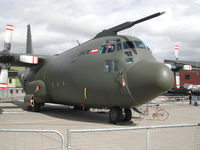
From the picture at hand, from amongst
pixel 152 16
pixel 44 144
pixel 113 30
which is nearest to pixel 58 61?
pixel 113 30

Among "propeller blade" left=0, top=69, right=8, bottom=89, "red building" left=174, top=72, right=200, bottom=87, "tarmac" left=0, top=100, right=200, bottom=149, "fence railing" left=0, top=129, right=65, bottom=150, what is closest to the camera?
"fence railing" left=0, top=129, right=65, bottom=150

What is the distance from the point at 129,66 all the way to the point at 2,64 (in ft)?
35.0

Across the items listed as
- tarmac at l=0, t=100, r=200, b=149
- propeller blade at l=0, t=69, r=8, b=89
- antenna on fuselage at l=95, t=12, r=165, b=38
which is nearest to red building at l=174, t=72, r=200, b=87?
tarmac at l=0, t=100, r=200, b=149

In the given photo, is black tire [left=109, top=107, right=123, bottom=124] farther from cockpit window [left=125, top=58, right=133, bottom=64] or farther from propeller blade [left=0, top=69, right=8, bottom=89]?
propeller blade [left=0, top=69, right=8, bottom=89]

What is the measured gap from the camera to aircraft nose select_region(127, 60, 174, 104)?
9281 millimetres

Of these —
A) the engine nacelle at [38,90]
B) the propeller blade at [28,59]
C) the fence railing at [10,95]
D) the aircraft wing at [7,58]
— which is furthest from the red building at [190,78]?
the aircraft wing at [7,58]

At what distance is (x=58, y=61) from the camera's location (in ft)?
50.8

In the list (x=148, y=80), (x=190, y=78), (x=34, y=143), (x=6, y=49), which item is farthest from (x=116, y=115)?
(x=190, y=78)

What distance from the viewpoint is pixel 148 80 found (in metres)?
9.36

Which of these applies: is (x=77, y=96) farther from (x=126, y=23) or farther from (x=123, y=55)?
(x=126, y=23)

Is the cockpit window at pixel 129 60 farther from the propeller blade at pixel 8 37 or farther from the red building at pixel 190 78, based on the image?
the red building at pixel 190 78

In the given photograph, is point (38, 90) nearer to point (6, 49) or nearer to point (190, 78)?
point (6, 49)

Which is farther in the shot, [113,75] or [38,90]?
[38,90]

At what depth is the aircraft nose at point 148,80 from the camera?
9.28 metres
